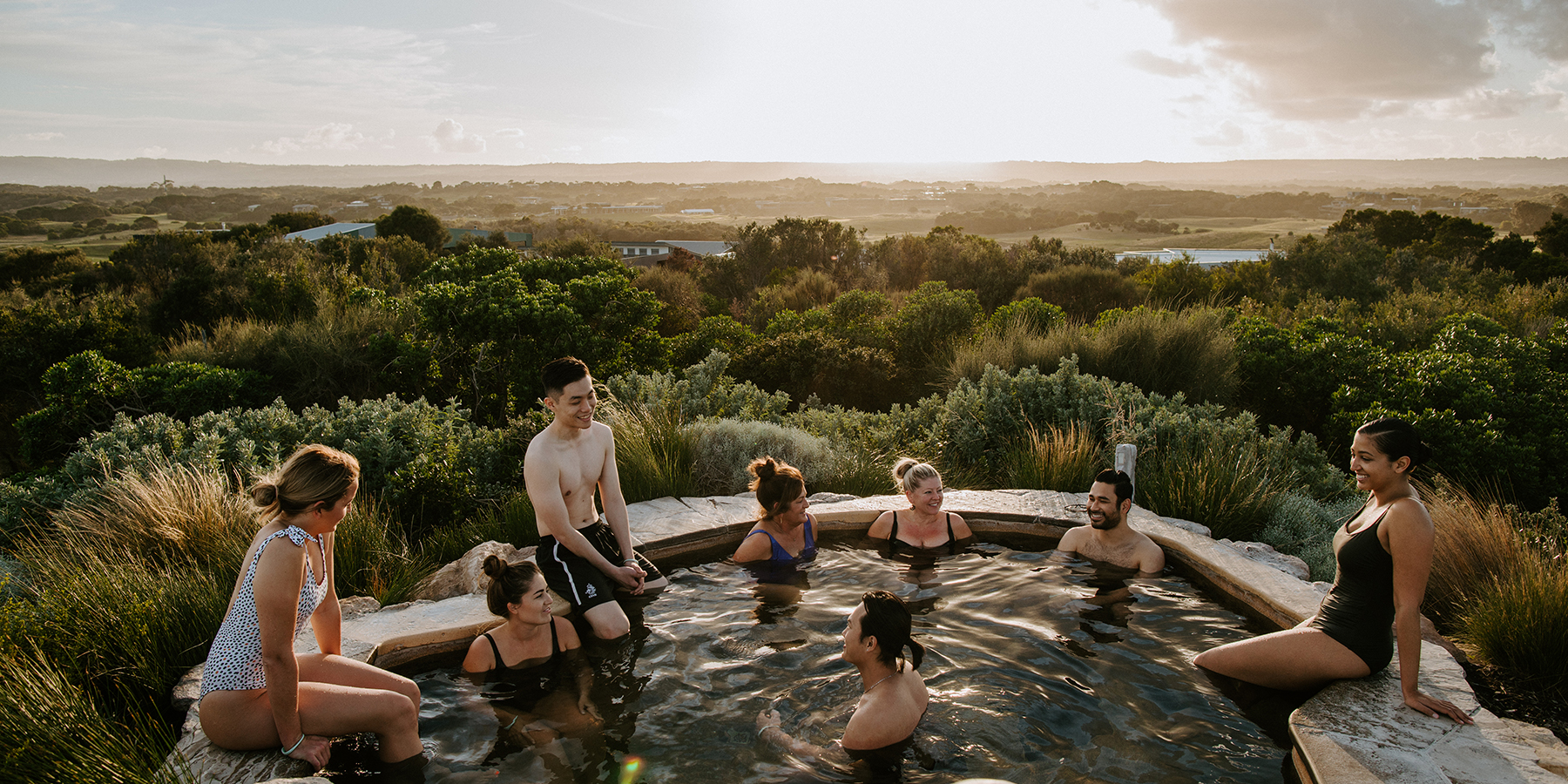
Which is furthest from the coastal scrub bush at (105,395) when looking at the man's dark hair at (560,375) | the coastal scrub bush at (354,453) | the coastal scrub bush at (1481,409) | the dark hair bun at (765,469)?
the coastal scrub bush at (1481,409)

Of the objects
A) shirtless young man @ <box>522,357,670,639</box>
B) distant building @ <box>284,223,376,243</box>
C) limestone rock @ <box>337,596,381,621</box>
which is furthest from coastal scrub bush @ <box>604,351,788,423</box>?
distant building @ <box>284,223,376,243</box>

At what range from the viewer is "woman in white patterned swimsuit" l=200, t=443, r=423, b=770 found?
3188mm

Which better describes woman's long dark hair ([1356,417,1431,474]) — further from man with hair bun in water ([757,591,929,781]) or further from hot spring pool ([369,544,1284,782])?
man with hair bun in water ([757,591,929,781])

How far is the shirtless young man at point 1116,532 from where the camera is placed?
228 inches

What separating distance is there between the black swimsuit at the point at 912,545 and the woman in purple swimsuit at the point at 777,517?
0.77 metres

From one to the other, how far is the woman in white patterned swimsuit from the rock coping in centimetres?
17

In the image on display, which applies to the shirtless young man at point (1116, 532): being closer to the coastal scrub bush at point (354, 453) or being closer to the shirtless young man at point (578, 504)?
the shirtless young man at point (578, 504)

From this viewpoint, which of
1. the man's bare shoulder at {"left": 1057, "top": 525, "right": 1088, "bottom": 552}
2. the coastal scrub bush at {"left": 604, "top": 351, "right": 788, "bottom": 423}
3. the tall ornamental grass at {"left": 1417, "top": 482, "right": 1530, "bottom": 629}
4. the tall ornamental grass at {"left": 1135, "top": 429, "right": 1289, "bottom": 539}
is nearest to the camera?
the tall ornamental grass at {"left": 1417, "top": 482, "right": 1530, "bottom": 629}

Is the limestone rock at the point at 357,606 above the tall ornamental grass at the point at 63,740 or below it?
below

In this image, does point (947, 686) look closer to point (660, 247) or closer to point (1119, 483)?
point (1119, 483)

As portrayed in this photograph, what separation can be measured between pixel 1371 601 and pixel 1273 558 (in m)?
2.06

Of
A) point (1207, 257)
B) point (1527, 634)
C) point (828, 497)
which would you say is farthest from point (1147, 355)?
point (1207, 257)

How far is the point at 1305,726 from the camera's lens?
3740mm

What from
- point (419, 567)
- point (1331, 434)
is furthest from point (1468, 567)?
point (419, 567)
